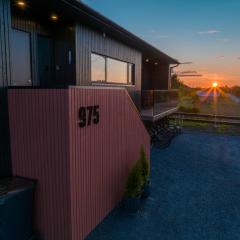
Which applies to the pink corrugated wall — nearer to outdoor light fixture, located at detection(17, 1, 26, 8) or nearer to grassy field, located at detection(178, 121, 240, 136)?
outdoor light fixture, located at detection(17, 1, 26, 8)

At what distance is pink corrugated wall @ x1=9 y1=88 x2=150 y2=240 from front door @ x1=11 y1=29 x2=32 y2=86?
1611 millimetres

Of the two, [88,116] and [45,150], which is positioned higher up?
[88,116]

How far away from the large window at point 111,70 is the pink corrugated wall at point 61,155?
→ 352 cm

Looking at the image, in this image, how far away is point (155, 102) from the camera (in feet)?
Answer: 38.8

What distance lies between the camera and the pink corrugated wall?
12.6 ft

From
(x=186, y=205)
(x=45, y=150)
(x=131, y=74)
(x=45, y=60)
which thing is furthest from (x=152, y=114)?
(x=45, y=150)

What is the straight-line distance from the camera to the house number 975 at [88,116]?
160 inches

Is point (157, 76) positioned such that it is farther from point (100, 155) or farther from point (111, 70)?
point (100, 155)

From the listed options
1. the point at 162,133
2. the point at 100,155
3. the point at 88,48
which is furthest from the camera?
the point at 162,133

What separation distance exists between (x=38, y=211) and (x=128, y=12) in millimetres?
14030

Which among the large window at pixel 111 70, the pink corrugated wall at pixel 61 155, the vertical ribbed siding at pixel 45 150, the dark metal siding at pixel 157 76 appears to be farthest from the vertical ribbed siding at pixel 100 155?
the dark metal siding at pixel 157 76

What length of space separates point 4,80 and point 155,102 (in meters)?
8.49

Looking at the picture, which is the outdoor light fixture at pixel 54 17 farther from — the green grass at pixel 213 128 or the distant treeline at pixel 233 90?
the distant treeline at pixel 233 90

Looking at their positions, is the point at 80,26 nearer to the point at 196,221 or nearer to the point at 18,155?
the point at 18,155
